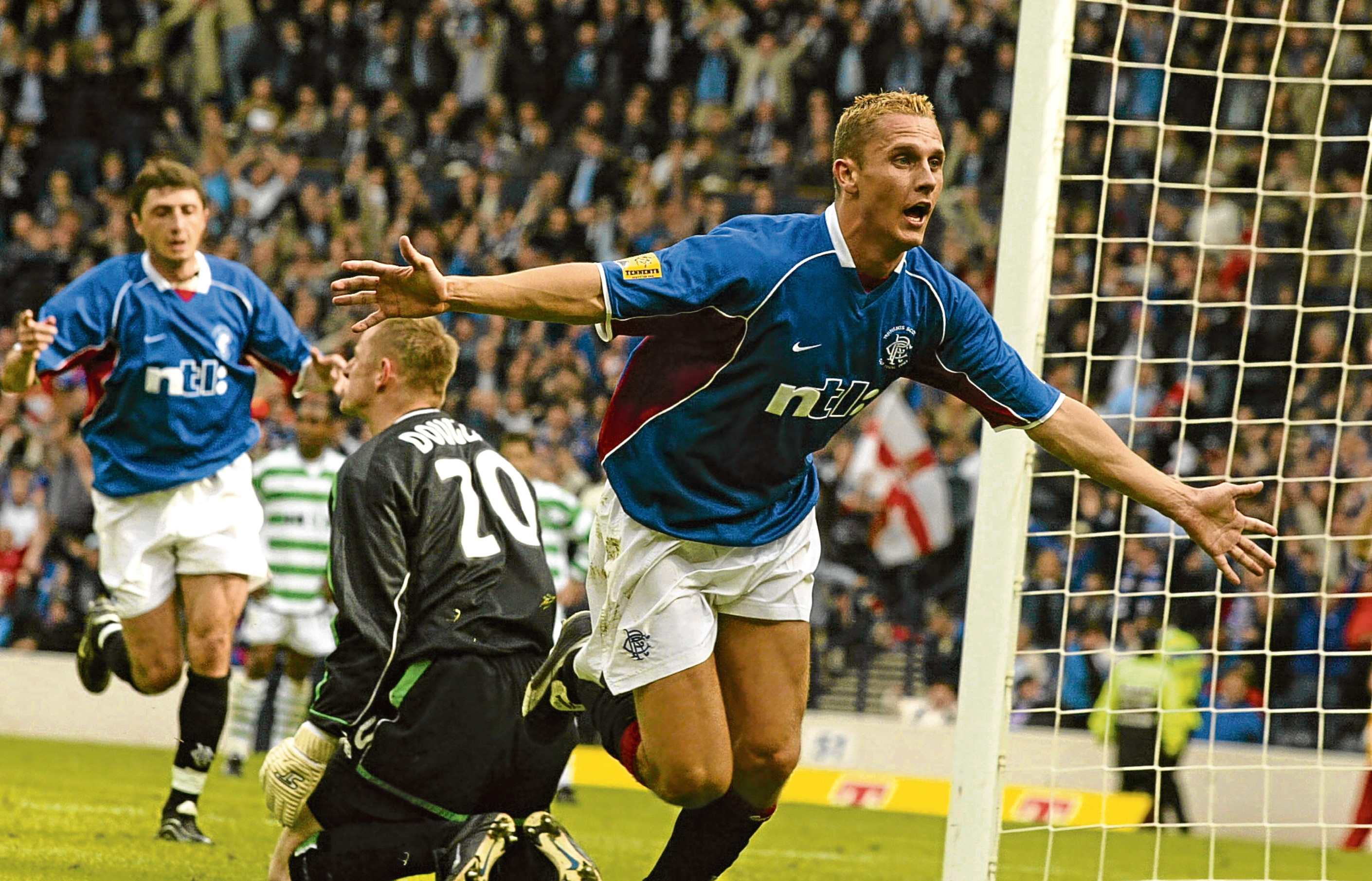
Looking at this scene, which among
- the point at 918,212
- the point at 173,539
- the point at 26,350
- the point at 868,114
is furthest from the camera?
the point at 173,539

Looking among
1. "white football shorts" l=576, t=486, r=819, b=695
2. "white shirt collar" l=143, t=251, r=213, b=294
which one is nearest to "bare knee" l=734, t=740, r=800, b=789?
"white football shorts" l=576, t=486, r=819, b=695

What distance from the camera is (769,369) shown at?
15.9 ft

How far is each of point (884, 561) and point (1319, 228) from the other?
19.3 ft

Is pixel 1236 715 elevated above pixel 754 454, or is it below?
→ below

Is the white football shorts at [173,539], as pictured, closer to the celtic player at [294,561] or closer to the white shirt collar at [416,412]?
the white shirt collar at [416,412]

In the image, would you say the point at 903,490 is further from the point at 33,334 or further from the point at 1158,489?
the point at 1158,489

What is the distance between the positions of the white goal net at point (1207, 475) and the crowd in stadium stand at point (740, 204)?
0.19ft

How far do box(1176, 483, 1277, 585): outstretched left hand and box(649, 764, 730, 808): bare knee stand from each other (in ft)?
5.08

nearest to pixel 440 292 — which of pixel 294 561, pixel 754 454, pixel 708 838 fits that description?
pixel 754 454

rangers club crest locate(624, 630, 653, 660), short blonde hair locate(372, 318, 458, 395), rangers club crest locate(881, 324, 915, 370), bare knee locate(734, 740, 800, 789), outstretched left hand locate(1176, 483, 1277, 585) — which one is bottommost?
bare knee locate(734, 740, 800, 789)

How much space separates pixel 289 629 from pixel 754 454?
24.6ft

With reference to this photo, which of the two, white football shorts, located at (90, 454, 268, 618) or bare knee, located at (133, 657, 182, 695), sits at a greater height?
white football shorts, located at (90, 454, 268, 618)

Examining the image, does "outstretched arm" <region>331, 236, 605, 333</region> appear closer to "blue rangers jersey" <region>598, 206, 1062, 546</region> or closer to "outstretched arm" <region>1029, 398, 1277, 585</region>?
"blue rangers jersey" <region>598, 206, 1062, 546</region>

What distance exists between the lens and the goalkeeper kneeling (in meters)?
4.99
